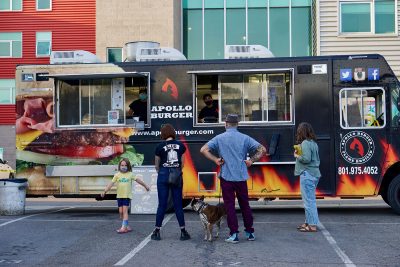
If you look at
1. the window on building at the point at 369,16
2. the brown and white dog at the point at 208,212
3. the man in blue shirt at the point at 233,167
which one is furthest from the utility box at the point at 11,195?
the window on building at the point at 369,16

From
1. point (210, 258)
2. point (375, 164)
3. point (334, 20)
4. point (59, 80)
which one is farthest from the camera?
point (334, 20)

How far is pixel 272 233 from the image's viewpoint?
31.2ft

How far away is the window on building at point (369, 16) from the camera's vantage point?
78.0ft

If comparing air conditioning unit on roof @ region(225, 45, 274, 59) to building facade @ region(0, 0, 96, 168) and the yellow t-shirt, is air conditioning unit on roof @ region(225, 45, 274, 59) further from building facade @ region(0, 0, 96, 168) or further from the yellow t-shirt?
building facade @ region(0, 0, 96, 168)

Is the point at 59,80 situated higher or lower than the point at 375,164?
higher

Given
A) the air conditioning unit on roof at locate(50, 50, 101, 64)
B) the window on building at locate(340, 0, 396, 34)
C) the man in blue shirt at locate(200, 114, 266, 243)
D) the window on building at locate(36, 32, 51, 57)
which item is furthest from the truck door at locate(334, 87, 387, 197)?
the window on building at locate(36, 32, 51, 57)

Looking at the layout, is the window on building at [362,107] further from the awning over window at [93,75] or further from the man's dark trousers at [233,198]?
the awning over window at [93,75]

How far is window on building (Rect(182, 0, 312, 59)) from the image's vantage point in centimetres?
→ 2655

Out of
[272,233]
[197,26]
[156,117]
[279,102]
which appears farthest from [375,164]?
[197,26]

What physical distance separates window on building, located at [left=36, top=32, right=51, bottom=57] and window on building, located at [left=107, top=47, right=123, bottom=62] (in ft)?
14.2

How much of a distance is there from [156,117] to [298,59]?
3.24 meters

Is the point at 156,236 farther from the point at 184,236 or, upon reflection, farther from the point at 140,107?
the point at 140,107

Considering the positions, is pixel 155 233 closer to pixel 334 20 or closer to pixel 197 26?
pixel 334 20

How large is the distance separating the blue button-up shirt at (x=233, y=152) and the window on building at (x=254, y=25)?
718 inches
